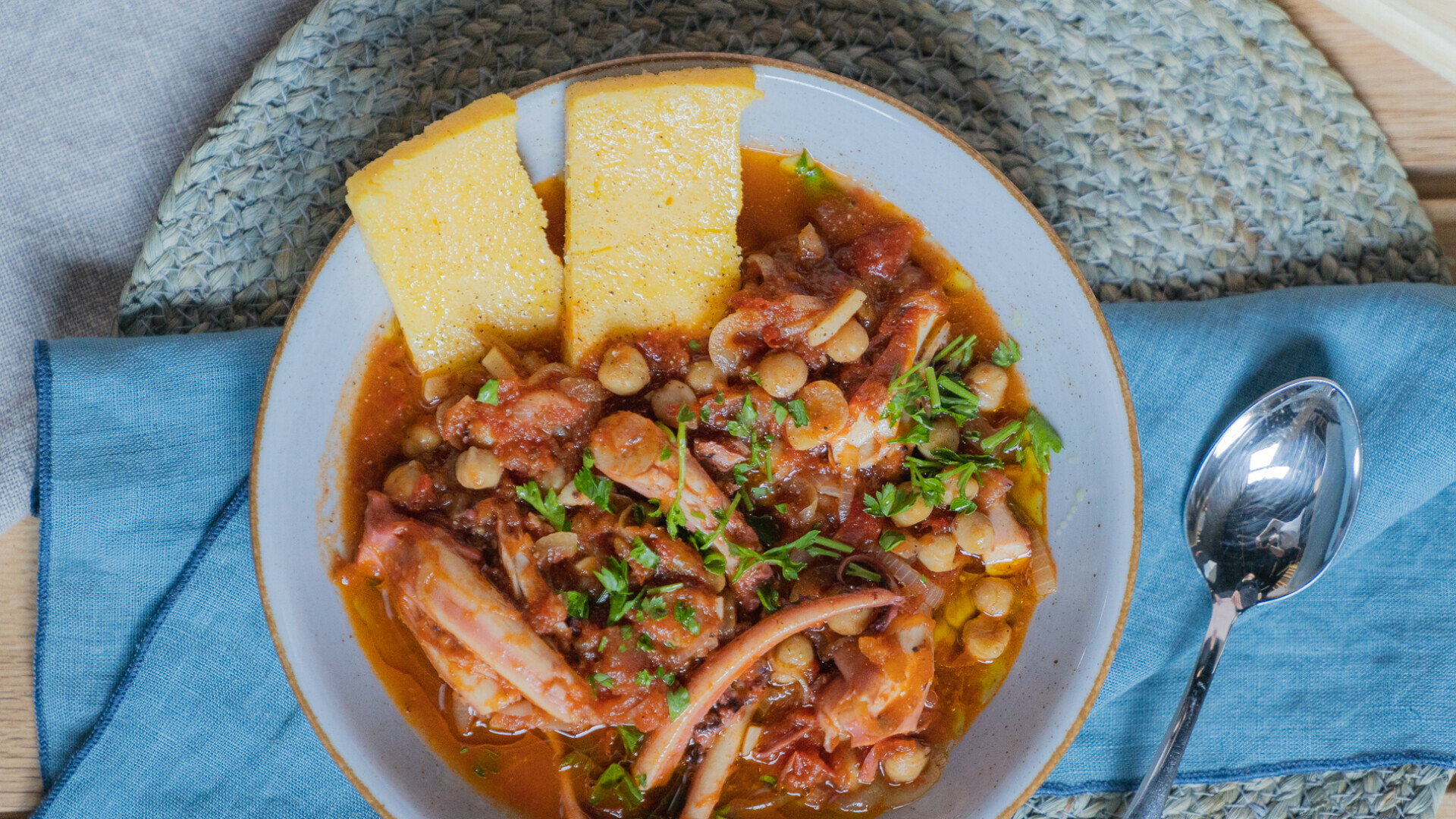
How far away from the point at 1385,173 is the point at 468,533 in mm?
4596

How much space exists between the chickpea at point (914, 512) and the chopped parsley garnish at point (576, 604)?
4.47 ft

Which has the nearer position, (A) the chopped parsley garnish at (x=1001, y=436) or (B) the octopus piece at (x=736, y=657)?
(B) the octopus piece at (x=736, y=657)

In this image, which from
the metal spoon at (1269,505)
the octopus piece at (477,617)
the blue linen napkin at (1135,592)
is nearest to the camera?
the octopus piece at (477,617)

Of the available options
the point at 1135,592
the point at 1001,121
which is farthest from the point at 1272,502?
the point at 1001,121

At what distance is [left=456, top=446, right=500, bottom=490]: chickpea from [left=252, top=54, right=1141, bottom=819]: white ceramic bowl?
24.9 inches

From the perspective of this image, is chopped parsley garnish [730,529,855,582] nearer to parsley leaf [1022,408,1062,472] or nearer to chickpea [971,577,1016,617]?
chickpea [971,577,1016,617]

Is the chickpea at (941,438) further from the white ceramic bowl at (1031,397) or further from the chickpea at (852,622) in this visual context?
the chickpea at (852,622)

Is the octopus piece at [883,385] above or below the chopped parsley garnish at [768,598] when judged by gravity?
above

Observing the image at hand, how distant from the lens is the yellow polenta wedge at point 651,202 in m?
4.01

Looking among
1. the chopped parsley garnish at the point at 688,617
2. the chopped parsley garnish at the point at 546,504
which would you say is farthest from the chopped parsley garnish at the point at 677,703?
the chopped parsley garnish at the point at 546,504

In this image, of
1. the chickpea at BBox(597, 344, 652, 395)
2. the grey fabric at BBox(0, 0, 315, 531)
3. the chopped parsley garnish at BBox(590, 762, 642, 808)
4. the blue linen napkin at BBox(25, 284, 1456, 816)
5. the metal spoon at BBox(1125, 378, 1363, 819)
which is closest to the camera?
the chickpea at BBox(597, 344, 652, 395)

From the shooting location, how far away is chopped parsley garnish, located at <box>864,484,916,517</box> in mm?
4250

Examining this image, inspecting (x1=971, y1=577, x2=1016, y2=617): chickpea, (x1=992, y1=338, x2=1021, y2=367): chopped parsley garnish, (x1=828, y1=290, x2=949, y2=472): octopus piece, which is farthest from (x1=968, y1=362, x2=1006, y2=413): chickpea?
(x1=971, y1=577, x2=1016, y2=617): chickpea

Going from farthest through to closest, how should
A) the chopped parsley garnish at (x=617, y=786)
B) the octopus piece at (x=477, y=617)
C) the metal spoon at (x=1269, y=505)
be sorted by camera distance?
1. the metal spoon at (x=1269, y=505)
2. the chopped parsley garnish at (x=617, y=786)
3. the octopus piece at (x=477, y=617)
